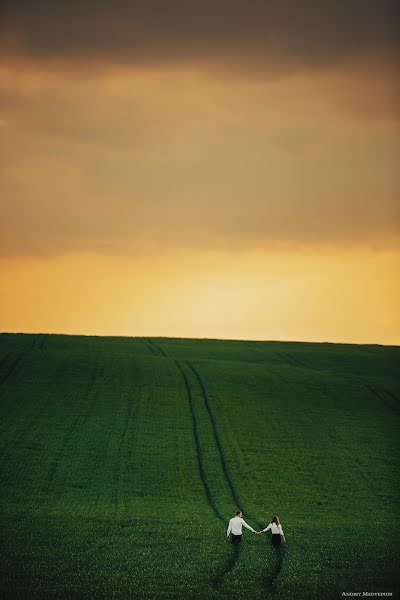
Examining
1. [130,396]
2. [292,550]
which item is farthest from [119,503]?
[130,396]

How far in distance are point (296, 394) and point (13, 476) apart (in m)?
28.6

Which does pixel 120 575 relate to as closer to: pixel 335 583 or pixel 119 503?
pixel 335 583

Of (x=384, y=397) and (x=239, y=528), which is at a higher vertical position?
(x=384, y=397)

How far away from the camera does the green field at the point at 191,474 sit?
29375mm

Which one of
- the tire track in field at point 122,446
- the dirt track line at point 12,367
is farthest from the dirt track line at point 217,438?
the dirt track line at point 12,367

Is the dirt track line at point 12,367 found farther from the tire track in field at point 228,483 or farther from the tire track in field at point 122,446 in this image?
the tire track in field at point 228,483

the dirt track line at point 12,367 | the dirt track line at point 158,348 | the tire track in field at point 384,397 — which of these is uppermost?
the dirt track line at point 158,348

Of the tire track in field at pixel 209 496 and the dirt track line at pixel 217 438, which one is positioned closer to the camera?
the tire track in field at pixel 209 496

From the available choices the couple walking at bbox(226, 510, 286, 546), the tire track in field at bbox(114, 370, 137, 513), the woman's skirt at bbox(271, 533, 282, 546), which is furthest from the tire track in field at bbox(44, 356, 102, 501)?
the woman's skirt at bbox(271, 533, 282, 546)

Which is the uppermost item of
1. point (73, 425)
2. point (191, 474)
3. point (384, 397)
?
point (384, 397)

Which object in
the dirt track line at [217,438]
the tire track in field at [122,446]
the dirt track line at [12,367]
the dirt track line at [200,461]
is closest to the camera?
the dirt track line at [200,461]

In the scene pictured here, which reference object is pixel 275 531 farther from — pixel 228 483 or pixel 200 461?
pixel 200 461

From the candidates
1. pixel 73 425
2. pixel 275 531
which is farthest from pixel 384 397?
pixel 275 531

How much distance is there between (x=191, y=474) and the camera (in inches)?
1884
